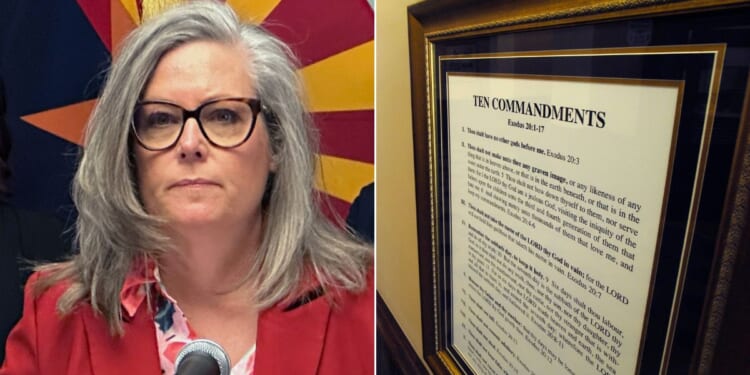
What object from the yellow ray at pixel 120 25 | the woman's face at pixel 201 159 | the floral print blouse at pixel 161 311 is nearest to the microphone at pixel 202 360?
the floral print blouse at pixel 161 311

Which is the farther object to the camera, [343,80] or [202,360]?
[343,80]

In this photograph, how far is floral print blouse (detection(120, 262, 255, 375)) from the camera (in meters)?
1.13

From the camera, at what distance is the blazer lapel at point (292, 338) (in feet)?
3.89

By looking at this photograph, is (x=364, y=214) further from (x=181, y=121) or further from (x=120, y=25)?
(x=120, y=25)

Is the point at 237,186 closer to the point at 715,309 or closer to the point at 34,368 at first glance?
the point at 34,368

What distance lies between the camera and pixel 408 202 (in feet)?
4.49

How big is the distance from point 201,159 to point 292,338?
40 centimetres

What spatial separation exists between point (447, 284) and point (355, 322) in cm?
21

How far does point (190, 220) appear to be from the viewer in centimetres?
111

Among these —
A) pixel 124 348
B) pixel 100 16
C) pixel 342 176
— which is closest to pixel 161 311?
pixel 124 348

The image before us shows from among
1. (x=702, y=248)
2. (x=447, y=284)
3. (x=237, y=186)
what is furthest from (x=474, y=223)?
(x=702, y=248)

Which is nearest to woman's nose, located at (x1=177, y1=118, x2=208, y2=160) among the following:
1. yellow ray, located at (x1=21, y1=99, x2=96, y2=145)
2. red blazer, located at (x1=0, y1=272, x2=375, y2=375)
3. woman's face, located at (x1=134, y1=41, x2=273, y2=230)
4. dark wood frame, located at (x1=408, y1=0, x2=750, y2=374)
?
woman's face, located at (x1=134, y1=41, x2=273, y2=230)

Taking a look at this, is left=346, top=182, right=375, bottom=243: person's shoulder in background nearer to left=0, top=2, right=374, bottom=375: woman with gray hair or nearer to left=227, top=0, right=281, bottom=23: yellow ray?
left=0, top=2, right=374, bottom=375: woman with gray hair

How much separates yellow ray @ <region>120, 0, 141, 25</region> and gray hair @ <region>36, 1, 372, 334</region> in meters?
0.02
